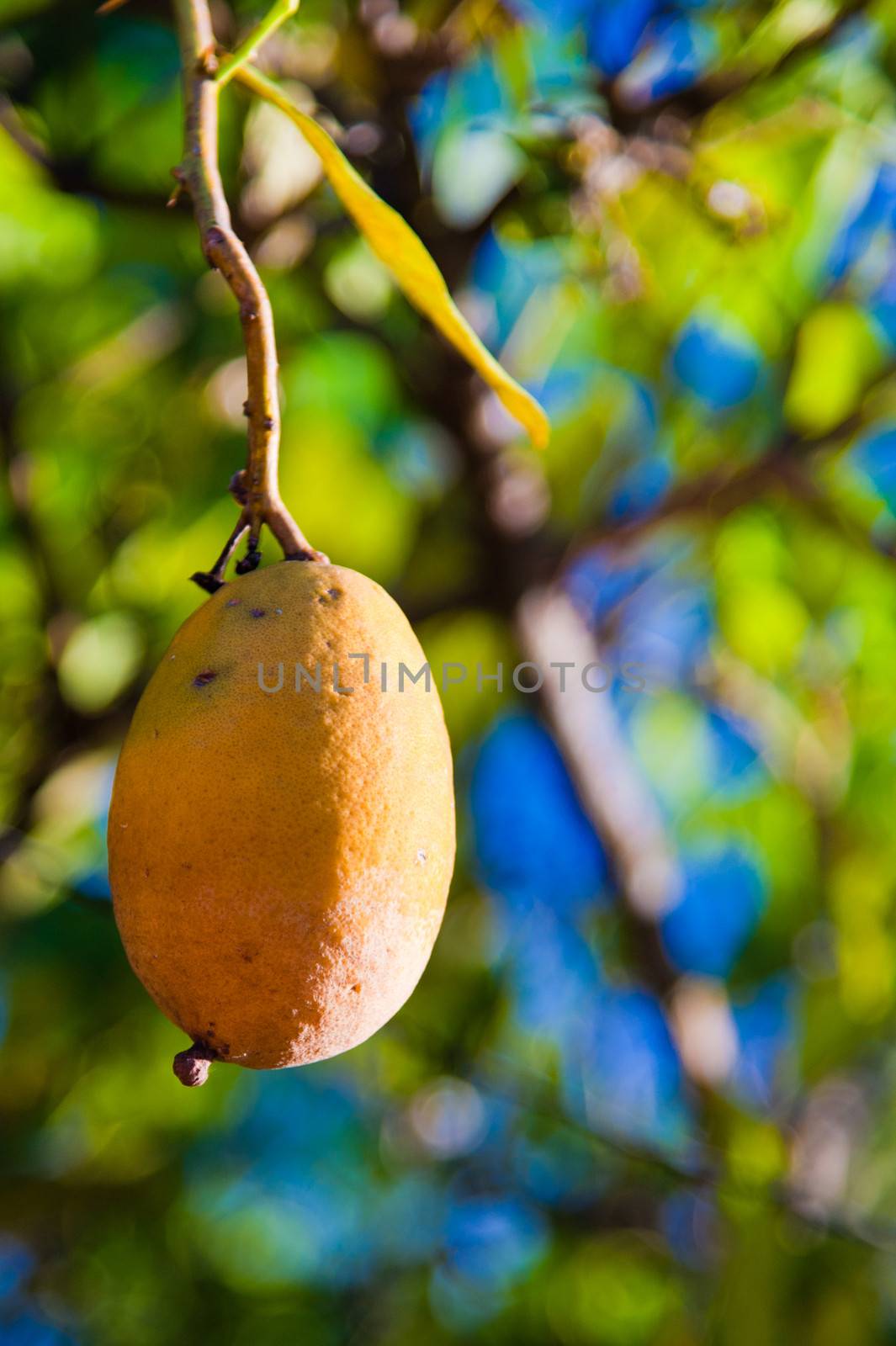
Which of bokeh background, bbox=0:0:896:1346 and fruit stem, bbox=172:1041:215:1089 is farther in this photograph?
bokeh background, bbox=0:0:896:1346

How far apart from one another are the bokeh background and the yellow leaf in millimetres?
452

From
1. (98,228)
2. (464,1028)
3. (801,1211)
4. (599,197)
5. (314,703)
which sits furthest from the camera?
(464,1028)

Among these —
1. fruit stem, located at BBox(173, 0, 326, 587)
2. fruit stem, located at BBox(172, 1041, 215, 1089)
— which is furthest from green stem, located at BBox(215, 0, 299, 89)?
fruit stem, located at BBox(172, 1041, 215, 1089)

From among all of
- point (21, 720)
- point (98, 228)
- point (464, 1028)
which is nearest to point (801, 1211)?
point (464, 1028)

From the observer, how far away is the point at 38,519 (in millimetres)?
1077

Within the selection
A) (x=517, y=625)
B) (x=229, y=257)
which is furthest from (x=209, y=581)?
(x=517, y=625)

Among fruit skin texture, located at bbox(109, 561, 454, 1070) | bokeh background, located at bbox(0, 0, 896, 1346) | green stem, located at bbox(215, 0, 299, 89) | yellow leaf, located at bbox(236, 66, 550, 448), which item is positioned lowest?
bokeh background, located at bbox(0, 0, 896, 1346)

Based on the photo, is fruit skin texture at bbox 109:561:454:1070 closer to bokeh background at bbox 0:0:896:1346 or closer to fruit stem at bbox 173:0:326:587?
fruit stem at bbox 173:0:326:587

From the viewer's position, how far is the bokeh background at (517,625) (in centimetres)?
99

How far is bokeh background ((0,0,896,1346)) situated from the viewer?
0.99 metres

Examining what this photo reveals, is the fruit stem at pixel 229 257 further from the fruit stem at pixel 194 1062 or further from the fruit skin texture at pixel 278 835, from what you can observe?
the fruit stem at pixel 194 1062

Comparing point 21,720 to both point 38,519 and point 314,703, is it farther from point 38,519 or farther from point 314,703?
point 314,703

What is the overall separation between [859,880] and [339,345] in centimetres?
86

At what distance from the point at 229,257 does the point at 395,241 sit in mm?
75
